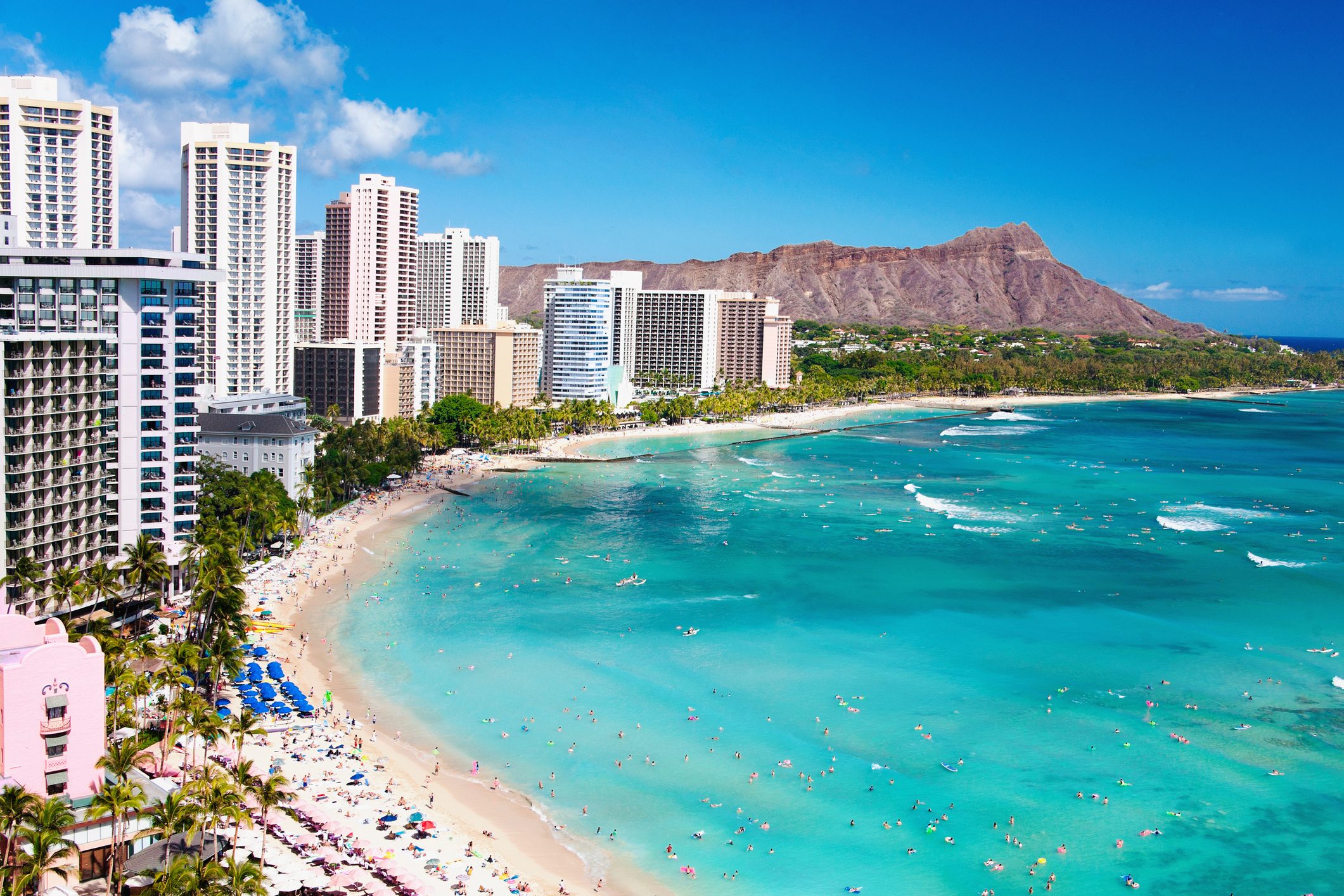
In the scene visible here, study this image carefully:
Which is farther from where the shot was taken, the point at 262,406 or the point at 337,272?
the point at 337,272

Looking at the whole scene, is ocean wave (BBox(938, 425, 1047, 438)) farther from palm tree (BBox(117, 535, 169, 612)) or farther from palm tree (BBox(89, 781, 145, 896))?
palm tree (BBox(89, 781, 145, 896))

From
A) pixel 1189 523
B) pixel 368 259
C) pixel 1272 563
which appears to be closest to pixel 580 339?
pixel 368 259

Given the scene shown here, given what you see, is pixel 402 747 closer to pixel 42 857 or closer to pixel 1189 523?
pixel 42 857

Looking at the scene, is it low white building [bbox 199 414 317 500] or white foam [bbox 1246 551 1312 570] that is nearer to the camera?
white foam [bbox 1246 551 1312 570]

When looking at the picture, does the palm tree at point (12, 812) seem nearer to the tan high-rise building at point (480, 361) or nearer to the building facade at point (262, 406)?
the building facade at point (262, 406)

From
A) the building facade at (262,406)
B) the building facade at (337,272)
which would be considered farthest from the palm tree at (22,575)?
the building facade at (337,272)

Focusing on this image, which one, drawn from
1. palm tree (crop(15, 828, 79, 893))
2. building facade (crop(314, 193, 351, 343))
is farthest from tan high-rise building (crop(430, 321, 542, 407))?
palm tree (crop(15, 828, 79, 893))
